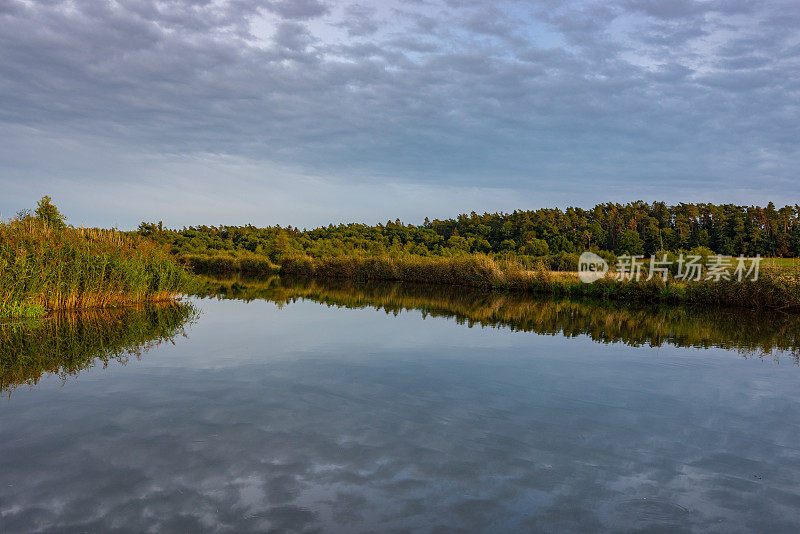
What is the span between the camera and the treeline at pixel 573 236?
139 feet

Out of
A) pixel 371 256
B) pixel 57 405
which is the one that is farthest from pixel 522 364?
pixel 371 256

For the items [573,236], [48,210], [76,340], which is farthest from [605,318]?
[573,236]

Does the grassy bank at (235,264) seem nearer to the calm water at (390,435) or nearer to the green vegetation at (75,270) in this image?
the green vegetation at (75,270)

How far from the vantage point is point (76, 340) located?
9.39 metres

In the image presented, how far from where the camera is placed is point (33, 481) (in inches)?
154

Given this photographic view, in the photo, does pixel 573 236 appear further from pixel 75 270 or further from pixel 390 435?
pixel 390 435

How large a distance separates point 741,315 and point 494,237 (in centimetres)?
3646

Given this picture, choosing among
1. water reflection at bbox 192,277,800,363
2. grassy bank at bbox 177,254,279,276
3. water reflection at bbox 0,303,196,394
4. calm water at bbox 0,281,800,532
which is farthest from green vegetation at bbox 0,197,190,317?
grassy bank at bbox 177,254,279,276

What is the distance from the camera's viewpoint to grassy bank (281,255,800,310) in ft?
57.8

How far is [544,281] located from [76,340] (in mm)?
19312

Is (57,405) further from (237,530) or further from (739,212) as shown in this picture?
(739,212)

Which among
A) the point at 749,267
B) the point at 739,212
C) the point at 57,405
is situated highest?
the point at 739,212

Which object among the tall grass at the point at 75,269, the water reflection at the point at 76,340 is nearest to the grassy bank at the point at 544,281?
the tall grass at the point at 75,269

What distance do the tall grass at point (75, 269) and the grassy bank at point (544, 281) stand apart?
51.9 ft
